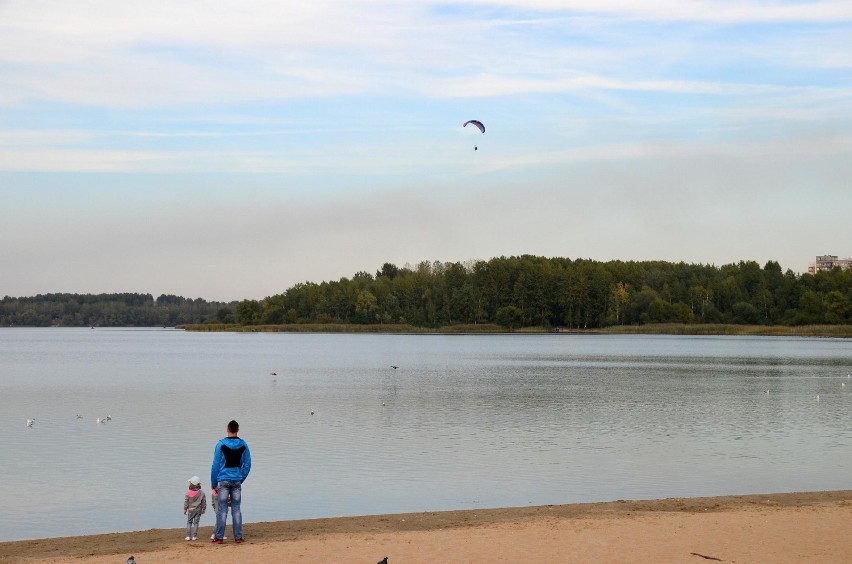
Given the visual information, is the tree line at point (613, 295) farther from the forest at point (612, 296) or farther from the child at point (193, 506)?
the child at point (193, 506)

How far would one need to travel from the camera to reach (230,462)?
1361 cm

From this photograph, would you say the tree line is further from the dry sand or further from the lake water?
the dry sand

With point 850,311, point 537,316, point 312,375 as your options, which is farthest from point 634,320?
point 312,375

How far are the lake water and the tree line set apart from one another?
11592 cm

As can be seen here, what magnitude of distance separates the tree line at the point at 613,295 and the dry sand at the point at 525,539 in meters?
152

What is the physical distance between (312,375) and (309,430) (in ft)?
104

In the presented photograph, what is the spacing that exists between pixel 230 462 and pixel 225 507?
693mm

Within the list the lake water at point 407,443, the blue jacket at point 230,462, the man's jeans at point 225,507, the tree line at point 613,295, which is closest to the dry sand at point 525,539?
the man's jeans at point 225,507

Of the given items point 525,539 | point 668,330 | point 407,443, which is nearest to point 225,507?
point 525,539

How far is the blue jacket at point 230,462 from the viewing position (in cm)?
1355

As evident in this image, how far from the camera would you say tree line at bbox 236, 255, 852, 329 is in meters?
166

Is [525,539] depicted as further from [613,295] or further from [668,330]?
[613,295]

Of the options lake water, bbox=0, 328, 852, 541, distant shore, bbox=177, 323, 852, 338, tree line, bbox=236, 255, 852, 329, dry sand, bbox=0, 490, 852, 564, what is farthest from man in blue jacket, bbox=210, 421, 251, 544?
tree line, bbox=236, 255, 852, 329

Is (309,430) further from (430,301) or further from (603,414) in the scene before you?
(430,301)
